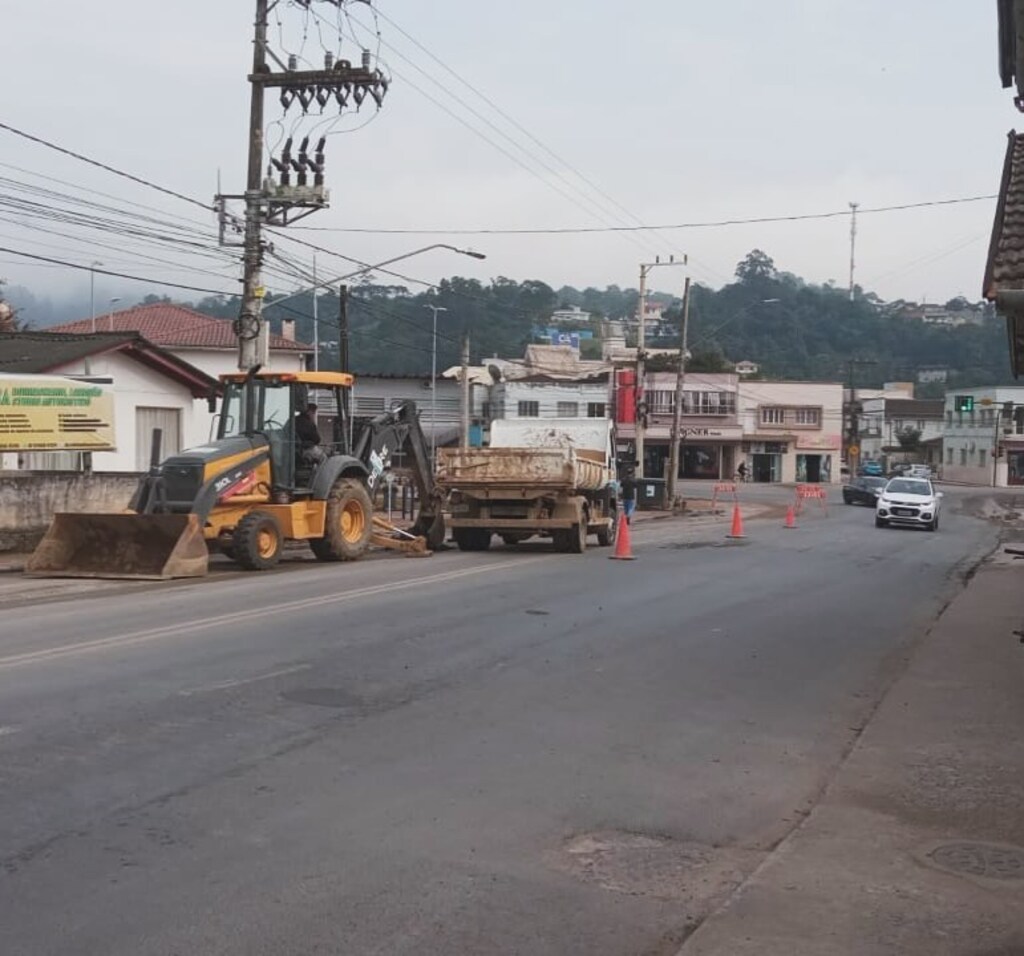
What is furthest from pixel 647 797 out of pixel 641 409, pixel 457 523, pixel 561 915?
pixel 641 409

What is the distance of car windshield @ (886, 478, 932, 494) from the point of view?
3699cm

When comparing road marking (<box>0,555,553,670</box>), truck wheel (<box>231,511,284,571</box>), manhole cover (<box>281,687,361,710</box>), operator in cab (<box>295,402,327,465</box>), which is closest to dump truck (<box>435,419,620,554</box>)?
operator in cab (<box>295,402,327,465</box>)

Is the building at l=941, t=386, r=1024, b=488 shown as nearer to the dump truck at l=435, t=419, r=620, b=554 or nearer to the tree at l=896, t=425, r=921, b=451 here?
the tree at l=896, t=425, r=921, b=451

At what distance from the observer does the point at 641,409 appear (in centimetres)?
4753

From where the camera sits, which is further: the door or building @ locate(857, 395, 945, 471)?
building @ locate(857, 395, 945, 471)

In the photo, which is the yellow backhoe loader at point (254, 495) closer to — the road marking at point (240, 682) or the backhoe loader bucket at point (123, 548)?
the backhoe loader bucket at point (123, 548)

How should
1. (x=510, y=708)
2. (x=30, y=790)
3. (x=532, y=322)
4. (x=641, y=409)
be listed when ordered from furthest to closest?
(x=532, y=322), (x=641, y=409), (x=510, y=708), (x=30, y=790)

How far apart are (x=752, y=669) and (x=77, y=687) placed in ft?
18.7

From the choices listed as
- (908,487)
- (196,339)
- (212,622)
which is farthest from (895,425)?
(212,622)

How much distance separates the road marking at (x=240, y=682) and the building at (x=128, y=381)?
17.0 m

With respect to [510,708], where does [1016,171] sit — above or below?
above

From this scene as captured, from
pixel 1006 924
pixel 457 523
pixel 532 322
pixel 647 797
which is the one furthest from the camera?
pixel 532 322

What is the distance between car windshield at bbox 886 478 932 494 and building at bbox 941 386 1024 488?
5490 centimetres

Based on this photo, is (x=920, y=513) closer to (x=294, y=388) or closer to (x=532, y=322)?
(x=294, y=388)
